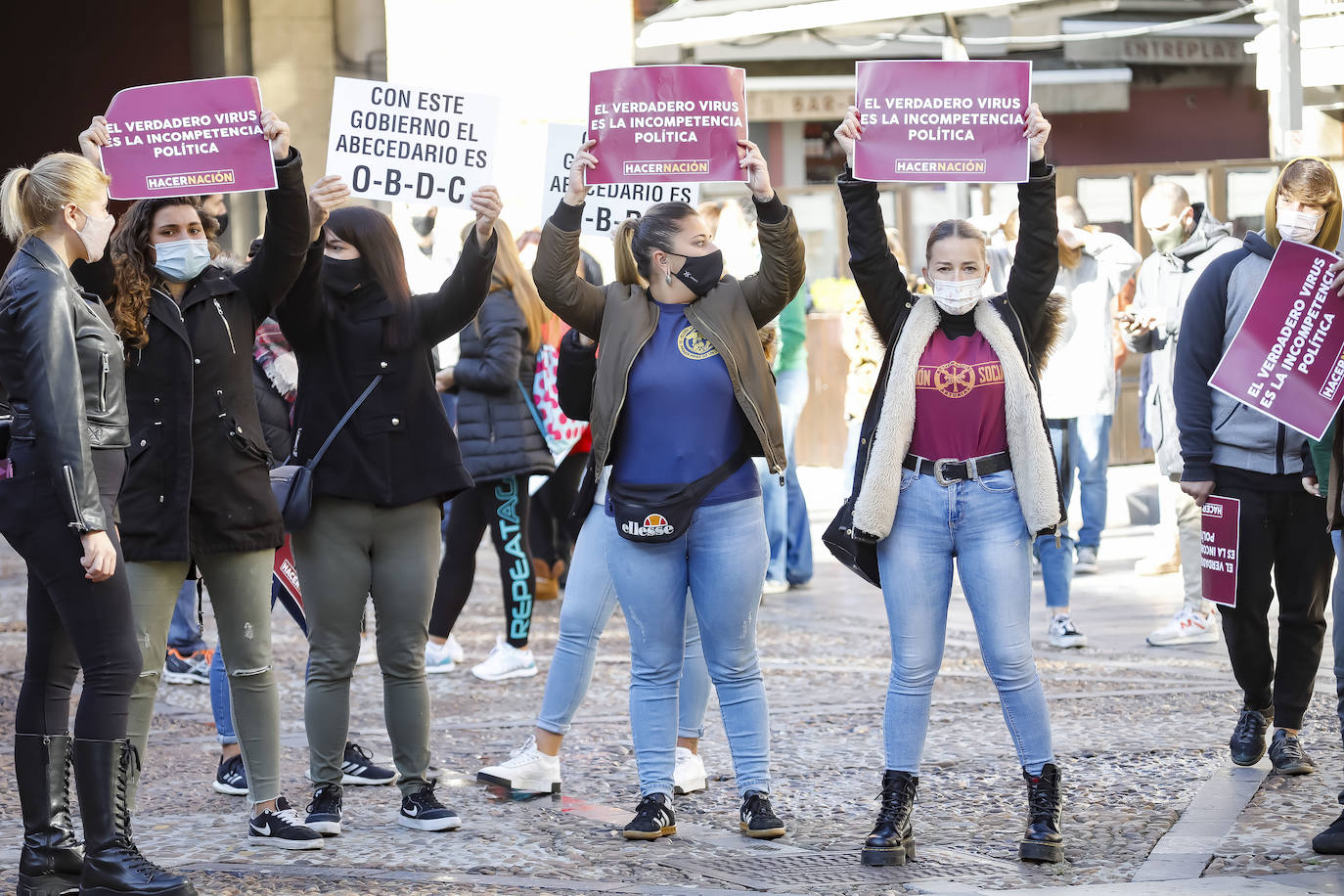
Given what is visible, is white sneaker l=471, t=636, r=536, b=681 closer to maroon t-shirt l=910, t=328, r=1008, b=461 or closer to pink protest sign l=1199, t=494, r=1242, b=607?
pink protest sign l=1199, t=494, r=1242, b=607

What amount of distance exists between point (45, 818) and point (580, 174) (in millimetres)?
2377

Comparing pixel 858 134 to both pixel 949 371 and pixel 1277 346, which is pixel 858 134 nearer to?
pixel 949 371

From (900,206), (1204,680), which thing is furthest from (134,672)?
(900,206)

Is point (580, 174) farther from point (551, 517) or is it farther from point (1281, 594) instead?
point (551, 517)

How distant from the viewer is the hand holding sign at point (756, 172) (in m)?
5.25

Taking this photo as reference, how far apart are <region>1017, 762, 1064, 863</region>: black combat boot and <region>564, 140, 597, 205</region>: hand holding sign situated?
2.14m

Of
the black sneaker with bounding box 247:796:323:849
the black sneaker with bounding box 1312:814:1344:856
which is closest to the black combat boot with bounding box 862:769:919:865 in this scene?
the black sneaker with bounding box 1312:814:1344:856

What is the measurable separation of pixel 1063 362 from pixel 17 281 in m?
6.64

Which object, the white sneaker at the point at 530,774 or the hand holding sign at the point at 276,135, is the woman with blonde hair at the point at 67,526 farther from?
the white sneaker at the point at 530,774

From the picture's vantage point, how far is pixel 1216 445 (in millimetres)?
6004

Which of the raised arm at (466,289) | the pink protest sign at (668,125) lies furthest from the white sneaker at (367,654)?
the pink protest sign at (668,125)

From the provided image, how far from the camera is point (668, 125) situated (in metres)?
5.54

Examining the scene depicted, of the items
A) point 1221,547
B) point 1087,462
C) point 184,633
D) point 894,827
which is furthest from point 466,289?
point 1087,462

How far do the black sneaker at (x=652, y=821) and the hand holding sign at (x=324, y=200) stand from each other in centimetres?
196
